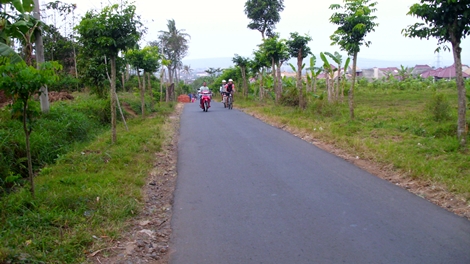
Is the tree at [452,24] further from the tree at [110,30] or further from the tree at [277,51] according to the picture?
the tree at [277,51]

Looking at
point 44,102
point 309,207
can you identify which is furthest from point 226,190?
point 44,102

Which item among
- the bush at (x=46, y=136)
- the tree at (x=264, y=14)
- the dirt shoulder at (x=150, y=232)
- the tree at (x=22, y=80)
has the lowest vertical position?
the dirt shoulder at (x=150, y=232)

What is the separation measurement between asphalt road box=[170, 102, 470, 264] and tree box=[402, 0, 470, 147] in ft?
9.71

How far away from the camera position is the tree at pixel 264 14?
2894 centimetres

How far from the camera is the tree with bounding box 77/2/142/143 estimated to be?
10.2 metres

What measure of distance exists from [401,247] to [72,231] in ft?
12.7

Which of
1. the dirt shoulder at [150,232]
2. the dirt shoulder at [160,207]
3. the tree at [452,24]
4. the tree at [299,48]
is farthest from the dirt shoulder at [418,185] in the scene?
the tree at [299,48]

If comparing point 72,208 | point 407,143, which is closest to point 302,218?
point 72,208

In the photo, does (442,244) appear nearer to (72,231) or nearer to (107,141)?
(72,231)

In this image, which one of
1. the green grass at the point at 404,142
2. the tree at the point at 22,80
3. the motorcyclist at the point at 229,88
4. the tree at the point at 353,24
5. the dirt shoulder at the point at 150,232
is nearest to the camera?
the dirt shoulder at the point at 150,232

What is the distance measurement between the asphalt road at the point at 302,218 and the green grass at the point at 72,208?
2.74ft

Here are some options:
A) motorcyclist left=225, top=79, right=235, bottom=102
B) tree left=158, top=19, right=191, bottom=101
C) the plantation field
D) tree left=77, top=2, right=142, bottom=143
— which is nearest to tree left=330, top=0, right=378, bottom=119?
the plantation field

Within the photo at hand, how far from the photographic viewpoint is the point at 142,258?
4.62 metres

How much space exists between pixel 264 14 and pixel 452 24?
2133cm
